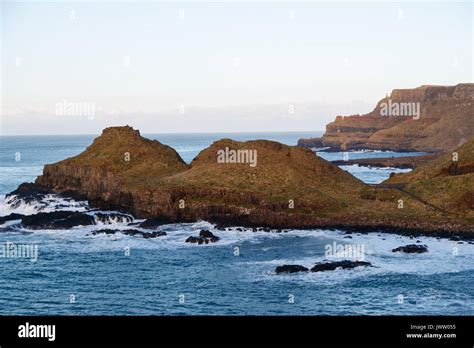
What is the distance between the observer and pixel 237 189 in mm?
90438

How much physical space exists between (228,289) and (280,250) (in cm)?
1658

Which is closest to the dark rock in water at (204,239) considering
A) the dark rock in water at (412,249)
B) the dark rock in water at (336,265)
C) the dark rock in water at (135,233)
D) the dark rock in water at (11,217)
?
the dark rock in water at (135,233)

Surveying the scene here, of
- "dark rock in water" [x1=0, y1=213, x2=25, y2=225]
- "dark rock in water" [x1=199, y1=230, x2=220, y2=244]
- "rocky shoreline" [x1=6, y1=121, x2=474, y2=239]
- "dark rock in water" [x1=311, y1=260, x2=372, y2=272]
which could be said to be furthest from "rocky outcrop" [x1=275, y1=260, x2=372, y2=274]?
"dark rock in water" [x1=0, y1=213, x2=25, y2=225]

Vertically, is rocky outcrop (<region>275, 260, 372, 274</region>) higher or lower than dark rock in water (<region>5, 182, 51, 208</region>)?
lower

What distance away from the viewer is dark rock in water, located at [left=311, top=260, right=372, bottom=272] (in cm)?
5734

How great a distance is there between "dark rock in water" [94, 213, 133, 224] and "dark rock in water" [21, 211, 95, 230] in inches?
51.1

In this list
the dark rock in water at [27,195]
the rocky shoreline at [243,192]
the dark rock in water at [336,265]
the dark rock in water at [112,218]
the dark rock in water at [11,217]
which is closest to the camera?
the dark rock in water at [336,265]

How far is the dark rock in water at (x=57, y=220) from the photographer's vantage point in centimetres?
8162

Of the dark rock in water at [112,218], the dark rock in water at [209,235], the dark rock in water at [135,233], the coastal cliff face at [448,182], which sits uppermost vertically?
the coastal cliff face at [448,182]

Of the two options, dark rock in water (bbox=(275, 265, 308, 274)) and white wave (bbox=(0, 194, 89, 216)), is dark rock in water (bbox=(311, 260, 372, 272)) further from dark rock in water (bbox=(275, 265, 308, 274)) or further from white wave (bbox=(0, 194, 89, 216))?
white wave (bbox=(0, 194, 89, 216))

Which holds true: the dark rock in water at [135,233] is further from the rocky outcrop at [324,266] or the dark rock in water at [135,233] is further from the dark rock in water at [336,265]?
the dark rock in water at [336,265]

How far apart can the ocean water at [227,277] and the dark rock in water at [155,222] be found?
4.39 meters

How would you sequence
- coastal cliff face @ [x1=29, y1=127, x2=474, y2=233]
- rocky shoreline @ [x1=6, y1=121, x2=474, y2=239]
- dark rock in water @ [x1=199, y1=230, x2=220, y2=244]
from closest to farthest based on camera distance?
dark rock in water @ [x1=199, y1=230, x2=220, y2=244] < rocky shoreline @ [x1=6, y1=121, x2=474, y2=239] < coastal cliff face @ [x1=29, y1=127, x2=474, y2=233]
